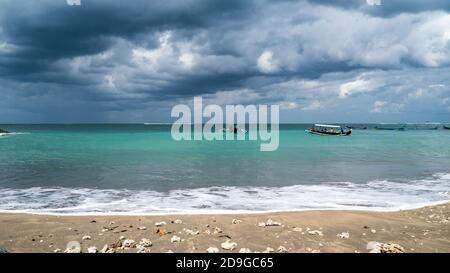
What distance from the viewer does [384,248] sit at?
312 inches

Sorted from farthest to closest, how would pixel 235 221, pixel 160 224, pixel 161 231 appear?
pixel 235 221
pixel 160 224
pixel 161 231

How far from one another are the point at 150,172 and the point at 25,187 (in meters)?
8.00

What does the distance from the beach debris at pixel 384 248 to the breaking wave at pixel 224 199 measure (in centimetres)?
467

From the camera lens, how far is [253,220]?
11000 mm

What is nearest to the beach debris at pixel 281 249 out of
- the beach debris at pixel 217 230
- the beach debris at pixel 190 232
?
the beach debris at pixel 217 230

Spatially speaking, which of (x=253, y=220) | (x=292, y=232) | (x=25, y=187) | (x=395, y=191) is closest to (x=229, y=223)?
(x=253, y=220)

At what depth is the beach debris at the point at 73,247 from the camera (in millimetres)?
8050

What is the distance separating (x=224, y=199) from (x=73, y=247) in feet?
24.8

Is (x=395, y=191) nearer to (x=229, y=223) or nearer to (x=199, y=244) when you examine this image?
(x=229, y=223)

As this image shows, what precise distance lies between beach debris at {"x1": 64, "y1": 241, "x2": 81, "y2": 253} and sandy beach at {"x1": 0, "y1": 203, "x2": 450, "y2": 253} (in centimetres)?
8

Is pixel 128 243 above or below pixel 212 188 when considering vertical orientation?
above

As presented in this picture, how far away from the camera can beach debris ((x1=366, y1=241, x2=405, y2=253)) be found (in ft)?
→ 25.6

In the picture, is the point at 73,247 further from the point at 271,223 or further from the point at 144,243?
the point at 271,223

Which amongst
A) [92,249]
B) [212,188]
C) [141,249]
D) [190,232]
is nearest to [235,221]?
[190,232]
